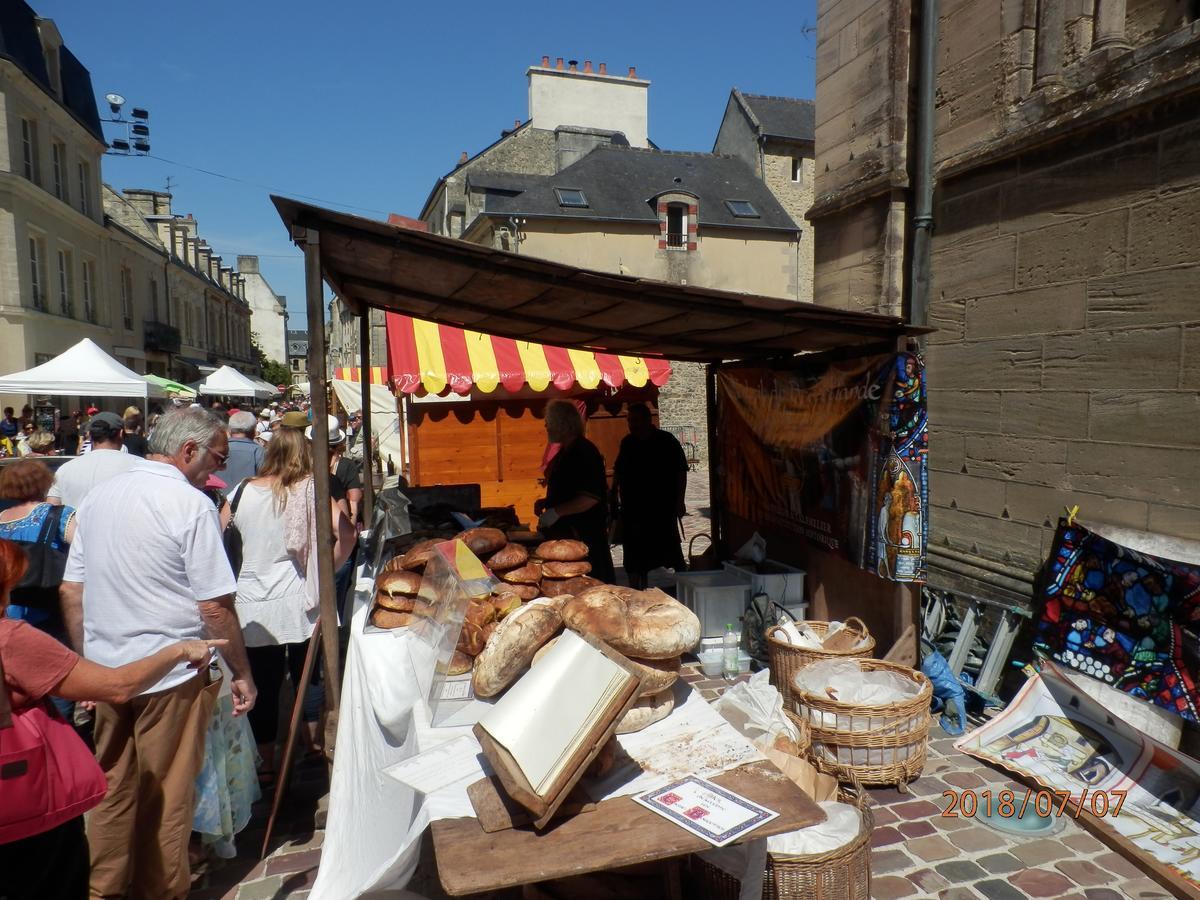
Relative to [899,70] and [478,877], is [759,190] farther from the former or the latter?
[478,877]

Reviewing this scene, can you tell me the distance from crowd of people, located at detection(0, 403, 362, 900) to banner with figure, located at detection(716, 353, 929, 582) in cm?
301

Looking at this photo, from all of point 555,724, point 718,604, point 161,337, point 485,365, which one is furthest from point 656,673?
point 161,337

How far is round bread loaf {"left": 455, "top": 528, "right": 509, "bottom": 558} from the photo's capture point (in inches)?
136

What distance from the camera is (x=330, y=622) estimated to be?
3.40 meters

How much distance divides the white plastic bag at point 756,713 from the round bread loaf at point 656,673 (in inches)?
21.2

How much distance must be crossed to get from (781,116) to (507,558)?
2955 cm

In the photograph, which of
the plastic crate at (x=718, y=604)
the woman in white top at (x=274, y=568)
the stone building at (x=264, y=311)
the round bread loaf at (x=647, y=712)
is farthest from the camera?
the stone building at (x=264, y=311)

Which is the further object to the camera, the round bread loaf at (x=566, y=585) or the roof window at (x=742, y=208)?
the roof window at (x=742, y=208)

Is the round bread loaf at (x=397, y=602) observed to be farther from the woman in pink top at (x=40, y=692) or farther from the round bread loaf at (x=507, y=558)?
the woman in pink top at (x=40, y=692)

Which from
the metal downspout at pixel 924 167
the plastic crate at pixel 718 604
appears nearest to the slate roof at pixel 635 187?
the metal downspout at pixel 924 167

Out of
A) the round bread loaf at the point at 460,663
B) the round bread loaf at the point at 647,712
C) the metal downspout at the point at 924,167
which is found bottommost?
the round bread loaf at the point at 647,712

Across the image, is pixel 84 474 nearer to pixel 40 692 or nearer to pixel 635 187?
pixel 40 692

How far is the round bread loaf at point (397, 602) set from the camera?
317 centimetres

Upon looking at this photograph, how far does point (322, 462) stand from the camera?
3.29m
